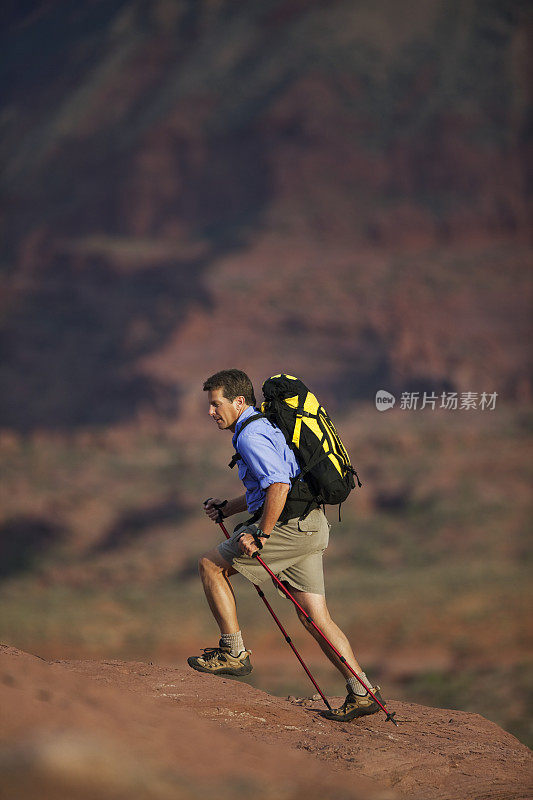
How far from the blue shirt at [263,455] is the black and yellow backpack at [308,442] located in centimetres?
6

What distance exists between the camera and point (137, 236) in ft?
101

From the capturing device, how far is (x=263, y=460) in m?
4.73

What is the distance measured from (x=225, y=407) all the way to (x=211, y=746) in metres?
1.74

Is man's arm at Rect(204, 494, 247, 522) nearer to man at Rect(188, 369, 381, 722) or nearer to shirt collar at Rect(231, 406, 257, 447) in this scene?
man at Rect(188, 369, 381, 722)

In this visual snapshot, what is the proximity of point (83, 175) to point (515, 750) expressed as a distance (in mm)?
29262

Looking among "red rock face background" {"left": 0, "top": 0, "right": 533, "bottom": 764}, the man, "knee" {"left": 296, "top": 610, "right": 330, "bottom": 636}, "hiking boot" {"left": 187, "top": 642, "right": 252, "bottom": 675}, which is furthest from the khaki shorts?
"red rock face background" {"left": 0, "top": 0, "right": 533, "bottom": 764}

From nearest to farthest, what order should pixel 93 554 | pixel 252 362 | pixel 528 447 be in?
pixel 93 554 → pixel 528 447 → pixel 252 362

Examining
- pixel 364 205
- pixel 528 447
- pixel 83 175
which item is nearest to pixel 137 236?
pixel 83 175

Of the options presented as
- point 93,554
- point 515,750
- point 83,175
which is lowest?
point 515,750

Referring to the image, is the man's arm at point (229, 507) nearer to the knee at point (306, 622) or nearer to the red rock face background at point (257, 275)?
the knee at point (306, 622)

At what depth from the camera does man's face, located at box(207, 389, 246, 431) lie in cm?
492

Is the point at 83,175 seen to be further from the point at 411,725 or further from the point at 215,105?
the point at 411,725

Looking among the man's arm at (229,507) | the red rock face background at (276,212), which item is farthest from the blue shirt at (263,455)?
the red rock face background at (276,212)

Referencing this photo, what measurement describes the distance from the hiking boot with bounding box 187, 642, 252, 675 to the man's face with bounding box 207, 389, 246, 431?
132 cm
